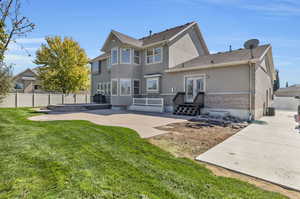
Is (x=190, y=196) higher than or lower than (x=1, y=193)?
lower

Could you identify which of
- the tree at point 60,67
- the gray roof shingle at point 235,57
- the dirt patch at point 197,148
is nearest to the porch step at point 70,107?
the tree at point 60,67

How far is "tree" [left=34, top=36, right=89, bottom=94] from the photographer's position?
24.6 m

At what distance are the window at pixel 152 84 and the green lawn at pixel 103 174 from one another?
458 inches

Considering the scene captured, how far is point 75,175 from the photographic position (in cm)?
271

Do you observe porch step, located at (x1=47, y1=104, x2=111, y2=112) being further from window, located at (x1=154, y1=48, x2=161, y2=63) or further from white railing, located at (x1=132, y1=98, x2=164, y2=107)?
window, located at (x1=154, y1=48, x2=161, y2=63)

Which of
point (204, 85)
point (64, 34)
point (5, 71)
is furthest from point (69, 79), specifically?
point (204, 85)

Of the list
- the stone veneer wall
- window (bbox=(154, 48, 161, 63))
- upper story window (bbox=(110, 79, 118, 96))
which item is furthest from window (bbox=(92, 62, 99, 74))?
the stone veneer wall

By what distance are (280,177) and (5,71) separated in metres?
16.6

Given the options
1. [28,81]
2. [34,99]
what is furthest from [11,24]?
[28,81]

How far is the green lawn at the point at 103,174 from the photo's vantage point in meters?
2.30

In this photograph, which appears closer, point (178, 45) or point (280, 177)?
point (280, 177)

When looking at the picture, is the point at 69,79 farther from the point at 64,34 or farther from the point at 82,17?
the point at 82,17

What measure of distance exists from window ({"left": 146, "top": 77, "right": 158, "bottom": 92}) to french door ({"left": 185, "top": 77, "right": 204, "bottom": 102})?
3300mm

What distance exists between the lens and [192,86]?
13352 millimetres
